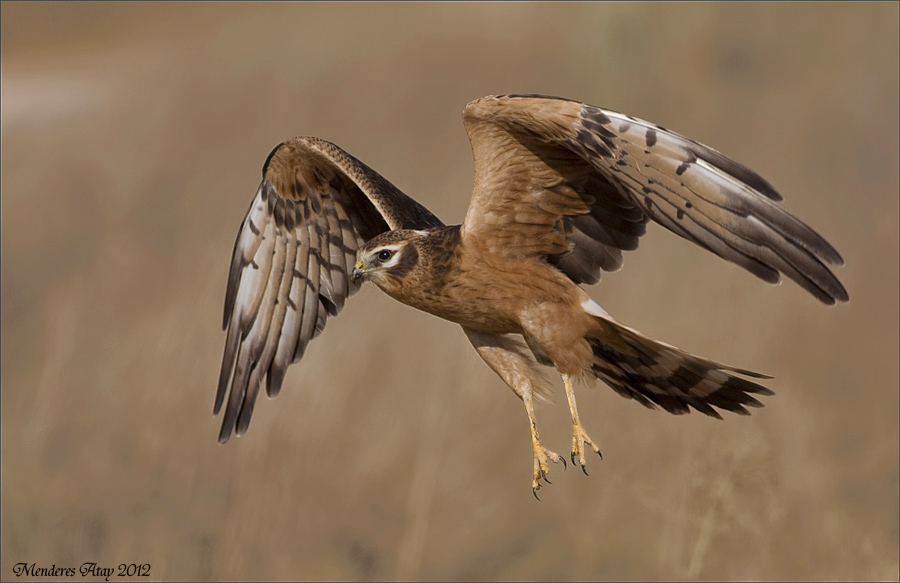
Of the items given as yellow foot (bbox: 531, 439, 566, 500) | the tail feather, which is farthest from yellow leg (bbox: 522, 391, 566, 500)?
the tail feather

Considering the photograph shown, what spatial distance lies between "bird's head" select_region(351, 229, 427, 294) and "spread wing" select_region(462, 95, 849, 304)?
21 centimetres

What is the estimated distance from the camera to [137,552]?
10984 mm

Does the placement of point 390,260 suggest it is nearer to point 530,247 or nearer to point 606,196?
point 530,247

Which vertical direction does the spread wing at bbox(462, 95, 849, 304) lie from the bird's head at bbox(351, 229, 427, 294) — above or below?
A: above

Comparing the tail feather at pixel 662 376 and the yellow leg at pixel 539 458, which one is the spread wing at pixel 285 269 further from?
the yellow leg at pixel 539 458

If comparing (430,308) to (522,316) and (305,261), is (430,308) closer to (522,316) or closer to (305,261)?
(522,316)

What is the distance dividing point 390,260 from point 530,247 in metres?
0.53

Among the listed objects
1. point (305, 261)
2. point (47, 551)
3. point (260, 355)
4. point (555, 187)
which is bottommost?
point (47, 551)

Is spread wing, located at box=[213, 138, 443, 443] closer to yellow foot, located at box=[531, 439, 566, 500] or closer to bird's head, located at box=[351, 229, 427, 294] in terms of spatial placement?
bird's head, located at box=[351, 229, 427, 294]

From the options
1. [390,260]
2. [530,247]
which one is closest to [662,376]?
[530,247]

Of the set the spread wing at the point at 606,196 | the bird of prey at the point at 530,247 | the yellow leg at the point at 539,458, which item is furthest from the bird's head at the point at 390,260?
the yellow leg at the point at 539,458

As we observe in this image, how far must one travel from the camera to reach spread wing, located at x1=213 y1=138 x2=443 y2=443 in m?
4.46

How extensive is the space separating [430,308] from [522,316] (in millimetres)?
333

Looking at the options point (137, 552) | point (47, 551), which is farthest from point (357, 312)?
point (47, 551)
